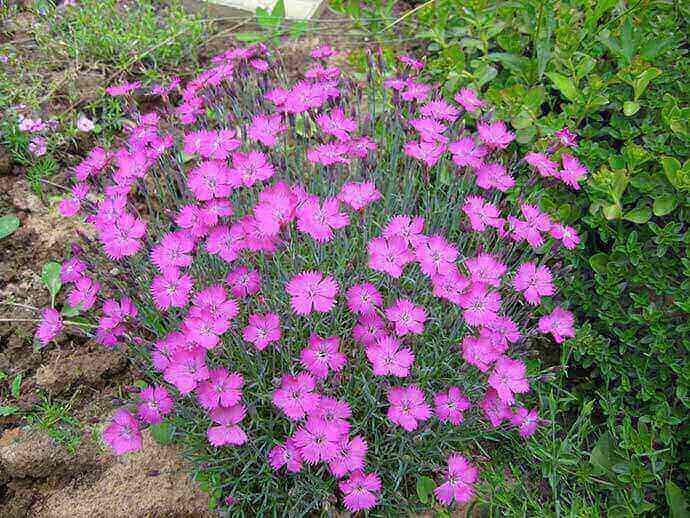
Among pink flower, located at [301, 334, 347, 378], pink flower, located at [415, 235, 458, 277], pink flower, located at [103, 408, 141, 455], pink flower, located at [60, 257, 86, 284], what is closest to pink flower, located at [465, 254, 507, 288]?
pink flower, located at [415, 235, 458, 277]

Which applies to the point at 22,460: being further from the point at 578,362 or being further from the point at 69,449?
the point at 578,362

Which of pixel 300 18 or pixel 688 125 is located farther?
pixel 300 18

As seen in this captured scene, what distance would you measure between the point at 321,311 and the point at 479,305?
43 cm

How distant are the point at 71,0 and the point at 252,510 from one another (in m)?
2.78

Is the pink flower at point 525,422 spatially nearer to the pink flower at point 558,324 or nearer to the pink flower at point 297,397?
the pink flower at point 558,324

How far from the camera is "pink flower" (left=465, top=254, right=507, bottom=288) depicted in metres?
1.77

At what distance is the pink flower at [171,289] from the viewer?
5.39 feet

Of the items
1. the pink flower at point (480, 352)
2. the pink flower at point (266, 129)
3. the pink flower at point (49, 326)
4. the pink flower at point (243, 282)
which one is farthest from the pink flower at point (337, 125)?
the pink flower at point (49, 326)

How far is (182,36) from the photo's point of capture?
3.21 metres

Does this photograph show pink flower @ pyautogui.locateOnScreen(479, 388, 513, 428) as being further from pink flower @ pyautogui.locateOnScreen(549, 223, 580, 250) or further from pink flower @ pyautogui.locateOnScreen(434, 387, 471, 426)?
Result: pink flower @ pyautogui.locateOnScreen(549, 223, 580, 250)

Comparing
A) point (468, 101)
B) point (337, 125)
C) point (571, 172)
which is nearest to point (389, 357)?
point (337, 125)

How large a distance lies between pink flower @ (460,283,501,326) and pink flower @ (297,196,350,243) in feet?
1.30

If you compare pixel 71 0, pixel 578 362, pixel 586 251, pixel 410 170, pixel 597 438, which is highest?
pixel 71 0

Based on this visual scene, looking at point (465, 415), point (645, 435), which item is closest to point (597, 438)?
point (645, 435)
